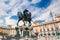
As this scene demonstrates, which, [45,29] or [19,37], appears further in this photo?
[45,29]

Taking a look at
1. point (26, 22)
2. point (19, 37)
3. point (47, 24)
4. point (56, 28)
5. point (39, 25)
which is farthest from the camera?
point (39, 25)

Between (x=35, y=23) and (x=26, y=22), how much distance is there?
35740mm

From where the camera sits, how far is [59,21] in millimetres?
45875

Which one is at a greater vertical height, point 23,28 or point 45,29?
point 23,28

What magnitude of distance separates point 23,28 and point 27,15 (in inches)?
97.9

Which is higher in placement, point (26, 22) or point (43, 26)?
point (26, 22)

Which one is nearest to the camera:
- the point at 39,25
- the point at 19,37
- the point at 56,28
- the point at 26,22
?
the point at 19,37

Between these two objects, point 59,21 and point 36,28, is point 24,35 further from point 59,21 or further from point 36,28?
point 36,28

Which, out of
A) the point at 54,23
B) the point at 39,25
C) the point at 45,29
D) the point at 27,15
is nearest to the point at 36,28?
the point at 39,25

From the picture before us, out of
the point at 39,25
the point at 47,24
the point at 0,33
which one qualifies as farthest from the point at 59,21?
the point at 0,33

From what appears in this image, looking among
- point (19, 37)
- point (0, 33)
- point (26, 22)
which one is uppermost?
point (26, 22)

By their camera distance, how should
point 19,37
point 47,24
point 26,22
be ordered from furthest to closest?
point 47,24 < point 26,22 < point 19,37

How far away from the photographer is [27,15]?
80.8 feet

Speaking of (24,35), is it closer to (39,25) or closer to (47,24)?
(47,24)
